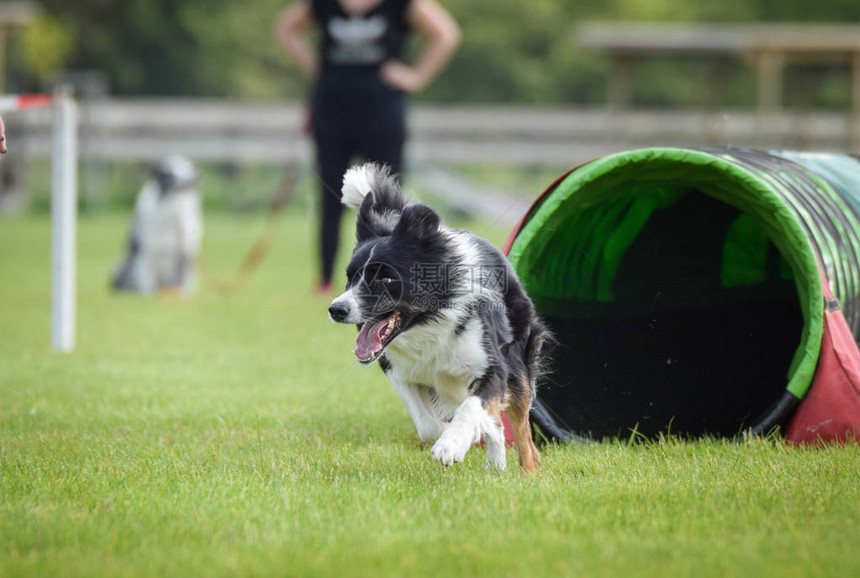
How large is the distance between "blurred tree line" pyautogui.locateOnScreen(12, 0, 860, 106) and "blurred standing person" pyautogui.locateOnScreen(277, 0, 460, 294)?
28.7 metres

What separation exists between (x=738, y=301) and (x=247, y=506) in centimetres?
323

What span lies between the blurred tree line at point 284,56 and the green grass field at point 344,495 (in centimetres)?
3277

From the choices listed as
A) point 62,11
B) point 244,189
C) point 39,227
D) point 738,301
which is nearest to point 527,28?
point 62,11

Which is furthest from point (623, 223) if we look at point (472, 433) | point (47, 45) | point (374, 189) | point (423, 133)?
point (47, 45)

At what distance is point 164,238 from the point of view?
11930 millimetres

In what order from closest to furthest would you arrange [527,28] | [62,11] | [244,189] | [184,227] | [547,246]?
[547,246] → [184,227] → [244,189] → [62,11] → [527,28]

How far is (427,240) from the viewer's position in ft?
13.3

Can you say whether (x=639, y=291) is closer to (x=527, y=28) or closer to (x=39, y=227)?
(x=39, y=227)

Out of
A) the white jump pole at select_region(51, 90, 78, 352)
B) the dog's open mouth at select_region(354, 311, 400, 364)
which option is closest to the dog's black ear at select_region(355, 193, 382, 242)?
the dog's open mouth at select_region(354, 311, 400, 364)

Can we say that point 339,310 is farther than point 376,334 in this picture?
No

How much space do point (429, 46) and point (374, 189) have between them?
478 cm

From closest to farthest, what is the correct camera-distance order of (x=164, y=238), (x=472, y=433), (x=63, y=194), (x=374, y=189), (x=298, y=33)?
1. (x=472, y=433)
2. (x=374, y=189)
3. (x=63, y=194)
4. (x=298, y=33)
5. (x=164, y=238)

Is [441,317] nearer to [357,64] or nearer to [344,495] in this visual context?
[344,495]

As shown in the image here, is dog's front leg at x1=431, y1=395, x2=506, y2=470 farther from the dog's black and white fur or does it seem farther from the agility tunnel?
the agility tunnel
